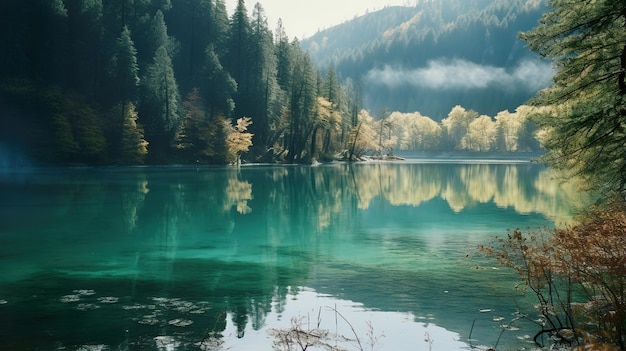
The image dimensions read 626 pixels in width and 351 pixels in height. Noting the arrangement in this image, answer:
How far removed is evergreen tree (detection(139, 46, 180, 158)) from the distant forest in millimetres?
153

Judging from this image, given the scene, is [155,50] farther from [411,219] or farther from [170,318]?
[170,318]

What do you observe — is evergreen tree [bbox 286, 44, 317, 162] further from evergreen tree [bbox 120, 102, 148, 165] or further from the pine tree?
evergreen tree [bbox 120, 102, 148, 165]

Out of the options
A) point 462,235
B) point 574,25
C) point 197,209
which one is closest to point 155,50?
point 197,209

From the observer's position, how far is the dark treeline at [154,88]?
77250mm

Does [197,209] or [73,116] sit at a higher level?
[73,116]

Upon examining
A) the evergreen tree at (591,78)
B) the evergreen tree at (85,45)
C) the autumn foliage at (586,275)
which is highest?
the evergreen tree at (85,45)

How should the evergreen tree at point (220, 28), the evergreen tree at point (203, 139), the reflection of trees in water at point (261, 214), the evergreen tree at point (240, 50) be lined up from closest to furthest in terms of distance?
the reflection of trees in water at point (261, 214)
the evergreen tree at point (203, 139)
the evergreen tree at point (240, 50)
the evergreen tree at point (220, 28)

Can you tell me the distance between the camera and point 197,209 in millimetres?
34531

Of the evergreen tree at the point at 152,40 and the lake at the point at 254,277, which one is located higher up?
the evergreen tree at the point at 152,40

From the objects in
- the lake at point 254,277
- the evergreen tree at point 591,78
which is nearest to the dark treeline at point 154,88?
the lake at point 254,277

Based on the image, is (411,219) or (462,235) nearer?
(462,235)

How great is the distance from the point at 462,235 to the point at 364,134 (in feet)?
328

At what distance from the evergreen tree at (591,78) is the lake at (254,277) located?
391 centimetres

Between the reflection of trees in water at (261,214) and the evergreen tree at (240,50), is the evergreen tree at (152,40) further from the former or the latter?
the reflection of trees in water at (261,214)
